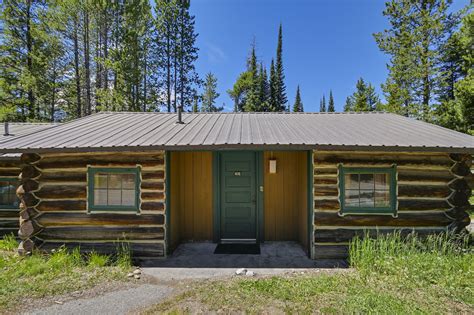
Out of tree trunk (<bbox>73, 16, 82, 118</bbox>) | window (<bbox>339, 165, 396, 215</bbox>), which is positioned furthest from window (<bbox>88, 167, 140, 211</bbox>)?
tree trunk (<bbox>73, 16, 82, 118</bbox>)

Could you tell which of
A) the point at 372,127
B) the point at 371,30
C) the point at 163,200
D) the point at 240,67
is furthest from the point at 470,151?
the point at 240,67

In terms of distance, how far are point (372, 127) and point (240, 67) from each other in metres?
26.2

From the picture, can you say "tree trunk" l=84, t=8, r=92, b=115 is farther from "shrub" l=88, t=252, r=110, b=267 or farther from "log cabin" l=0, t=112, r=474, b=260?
"shrub" l=88, t=252, r=110, b=267

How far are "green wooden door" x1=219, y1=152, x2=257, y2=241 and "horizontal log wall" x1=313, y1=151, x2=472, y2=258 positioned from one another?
1.68 meters

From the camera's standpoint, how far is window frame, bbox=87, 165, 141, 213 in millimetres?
4957

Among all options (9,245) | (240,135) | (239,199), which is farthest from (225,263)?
(9,245)

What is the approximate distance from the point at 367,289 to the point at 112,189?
5.10 metres

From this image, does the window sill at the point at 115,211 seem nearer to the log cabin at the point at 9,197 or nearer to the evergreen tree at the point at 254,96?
the log cabin at the point at 9,197

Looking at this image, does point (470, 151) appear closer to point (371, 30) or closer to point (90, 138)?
point (90, 138)

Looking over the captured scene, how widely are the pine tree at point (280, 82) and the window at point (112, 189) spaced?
1023 inches

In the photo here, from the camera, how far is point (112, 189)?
198 inches

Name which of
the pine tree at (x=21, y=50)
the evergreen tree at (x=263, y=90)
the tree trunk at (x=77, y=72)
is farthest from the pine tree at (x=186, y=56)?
the evergreen tree at (x=263, y=90)

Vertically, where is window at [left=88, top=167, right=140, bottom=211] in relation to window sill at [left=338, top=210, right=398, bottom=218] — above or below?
above

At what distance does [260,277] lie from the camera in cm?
412
